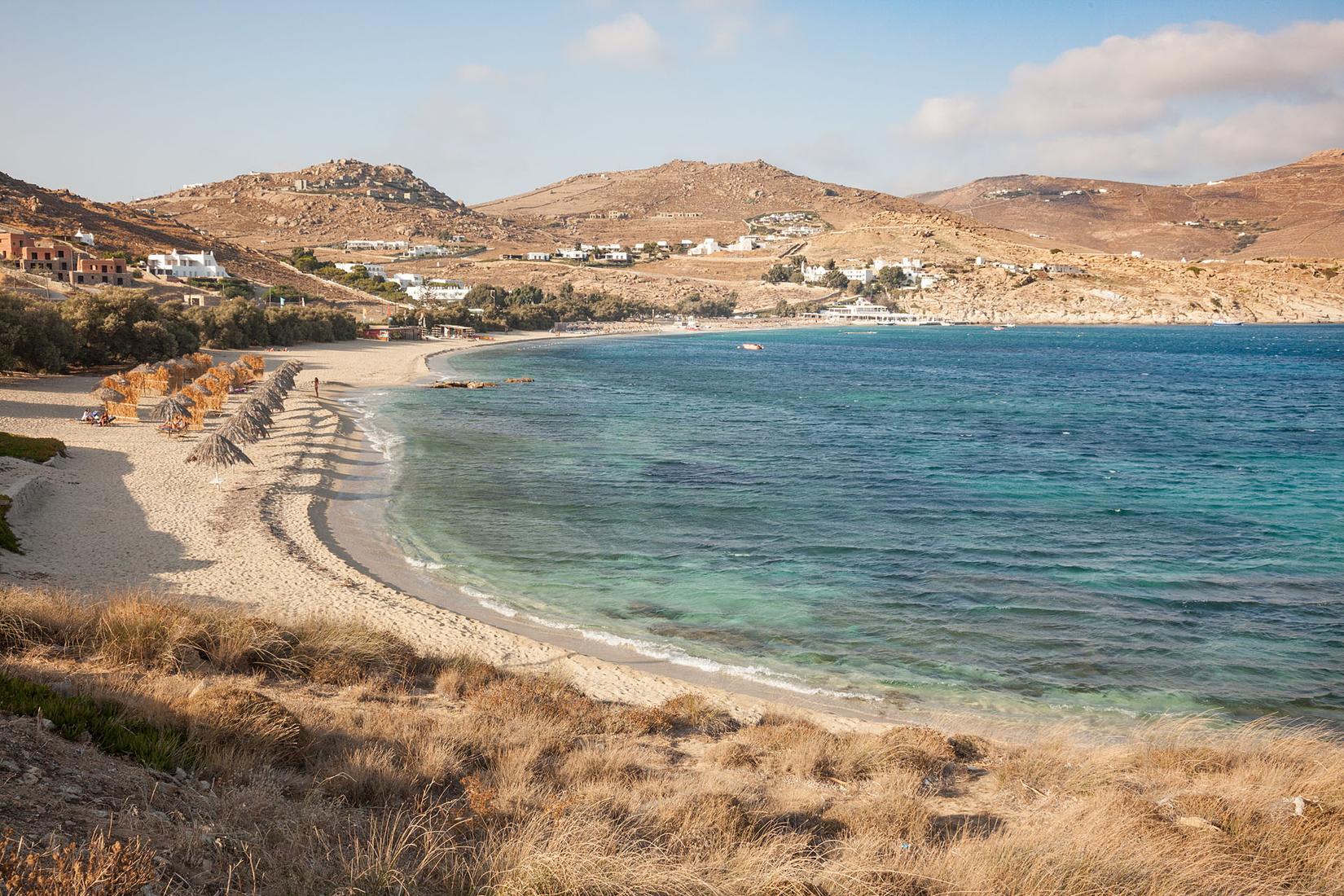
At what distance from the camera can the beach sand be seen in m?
11.3

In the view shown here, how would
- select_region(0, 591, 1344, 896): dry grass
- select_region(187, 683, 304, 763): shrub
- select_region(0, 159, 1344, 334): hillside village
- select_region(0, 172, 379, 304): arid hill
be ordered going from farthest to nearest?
select_region(0, 159, 1344, 334): hillside village, select_region(0, 172, 379, 304): arid hill, select_region(187, 683, 304, 763): shrub, select_region(0, 591, 1344, 896): dry grass

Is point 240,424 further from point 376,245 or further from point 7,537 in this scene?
point 376,245

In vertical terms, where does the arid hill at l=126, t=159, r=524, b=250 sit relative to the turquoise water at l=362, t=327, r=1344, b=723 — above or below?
above

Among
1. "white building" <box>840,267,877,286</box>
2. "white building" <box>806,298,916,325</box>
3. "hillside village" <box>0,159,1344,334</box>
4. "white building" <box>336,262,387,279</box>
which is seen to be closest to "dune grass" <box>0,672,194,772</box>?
"hillside village" <box>0,159,1344,334</box>

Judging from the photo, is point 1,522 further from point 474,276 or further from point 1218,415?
point 474,276

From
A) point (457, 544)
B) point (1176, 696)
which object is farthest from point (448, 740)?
point (457, 544)

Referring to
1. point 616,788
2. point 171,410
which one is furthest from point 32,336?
point 616,788

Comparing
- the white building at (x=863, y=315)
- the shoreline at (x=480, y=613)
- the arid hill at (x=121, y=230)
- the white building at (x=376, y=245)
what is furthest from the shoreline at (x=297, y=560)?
the white building at (x=376, y=245)

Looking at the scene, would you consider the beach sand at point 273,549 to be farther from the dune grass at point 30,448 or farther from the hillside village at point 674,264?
the hillside village at point 674,264

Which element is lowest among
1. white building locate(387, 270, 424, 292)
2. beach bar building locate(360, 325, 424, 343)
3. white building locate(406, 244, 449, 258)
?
beach bar building locate(360, 325, 424, 343)

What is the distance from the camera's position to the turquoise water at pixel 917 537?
1210 centimetres

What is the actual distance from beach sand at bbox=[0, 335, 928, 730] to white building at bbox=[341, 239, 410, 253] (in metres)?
122

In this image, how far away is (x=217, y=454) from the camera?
68.8 feet

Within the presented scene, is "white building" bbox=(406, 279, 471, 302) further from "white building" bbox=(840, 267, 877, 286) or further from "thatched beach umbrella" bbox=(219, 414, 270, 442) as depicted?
"thatched beach umbrella" bbox=(219, 414, 270, 442)
